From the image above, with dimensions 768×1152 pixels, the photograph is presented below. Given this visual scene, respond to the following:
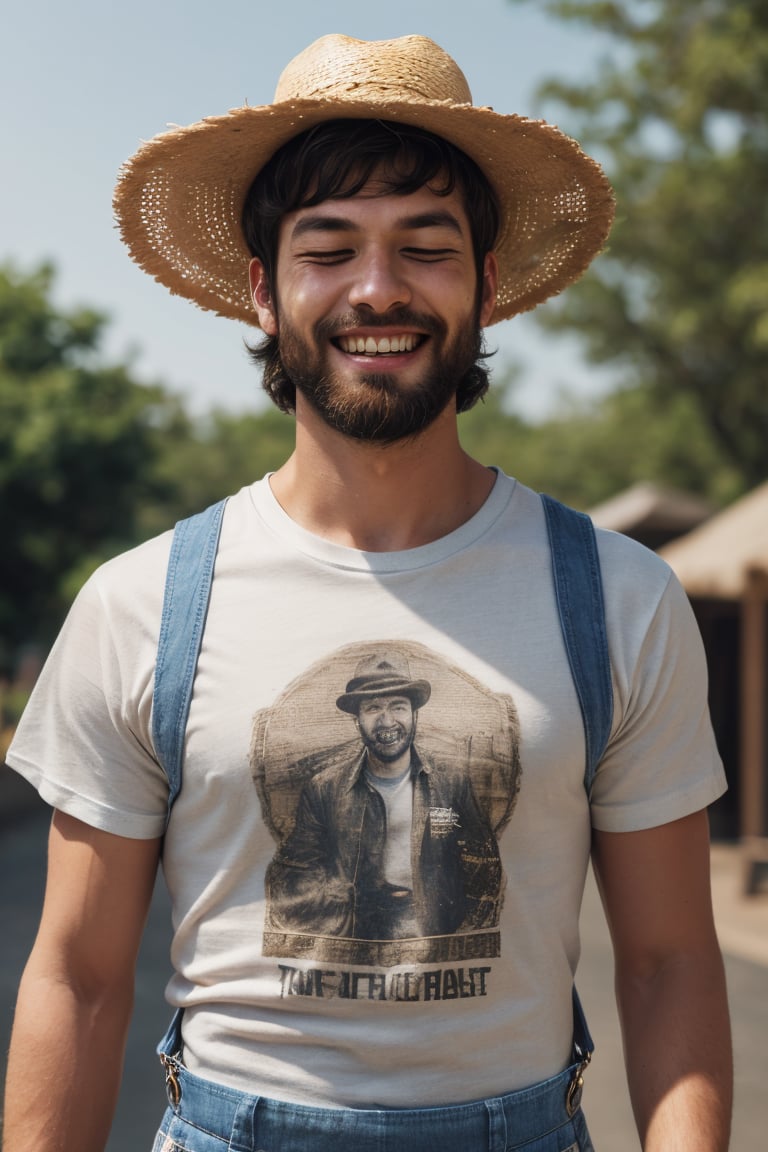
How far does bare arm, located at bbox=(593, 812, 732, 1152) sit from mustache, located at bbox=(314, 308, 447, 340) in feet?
2.57

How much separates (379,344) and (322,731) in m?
0.58

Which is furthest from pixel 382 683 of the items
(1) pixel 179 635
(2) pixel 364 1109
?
(2) pixel 364 1109

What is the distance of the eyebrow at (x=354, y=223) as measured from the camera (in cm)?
194

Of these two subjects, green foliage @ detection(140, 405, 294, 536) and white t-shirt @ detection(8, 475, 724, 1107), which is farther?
green foliage @ detection(140, 405, 294, 536)

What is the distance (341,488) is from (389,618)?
10.2 inches

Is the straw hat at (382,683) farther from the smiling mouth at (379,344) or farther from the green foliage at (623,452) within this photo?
the green foliage at (623,452)

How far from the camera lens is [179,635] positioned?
1845mm

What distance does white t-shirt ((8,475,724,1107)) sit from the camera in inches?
67.7

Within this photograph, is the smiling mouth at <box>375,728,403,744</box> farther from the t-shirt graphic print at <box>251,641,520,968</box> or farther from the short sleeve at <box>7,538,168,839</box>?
the short sleeve at <box>7,538,168,839</box>

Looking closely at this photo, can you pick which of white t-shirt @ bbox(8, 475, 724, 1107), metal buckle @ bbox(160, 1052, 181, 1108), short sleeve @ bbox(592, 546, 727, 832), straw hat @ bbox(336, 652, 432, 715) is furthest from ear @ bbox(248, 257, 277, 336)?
metal buckle @ bbox(160, 1052, 181, 1108)

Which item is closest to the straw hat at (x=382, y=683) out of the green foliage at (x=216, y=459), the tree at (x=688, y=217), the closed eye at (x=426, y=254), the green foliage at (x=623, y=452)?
the closed eye at (x=426, y=254)

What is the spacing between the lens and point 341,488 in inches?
79.4

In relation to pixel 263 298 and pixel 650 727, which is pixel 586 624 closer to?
pixel 650 727

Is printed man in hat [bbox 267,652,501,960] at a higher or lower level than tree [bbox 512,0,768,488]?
lower
